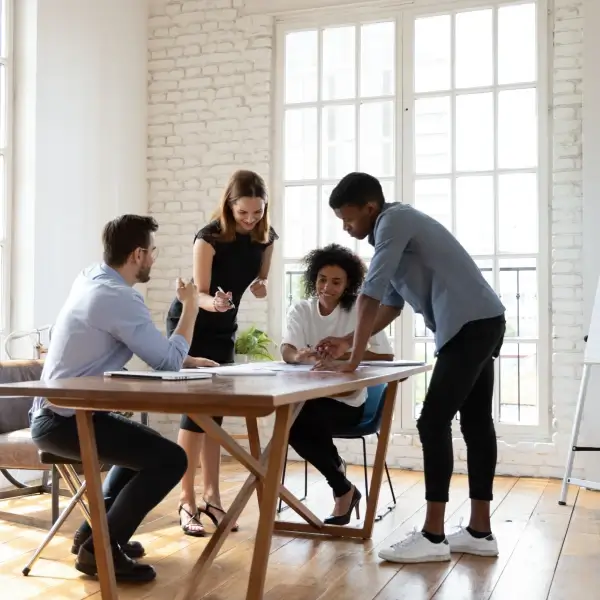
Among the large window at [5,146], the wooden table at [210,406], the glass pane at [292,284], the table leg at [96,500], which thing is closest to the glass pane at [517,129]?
the glass pane at [292,284]

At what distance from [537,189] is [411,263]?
249cm

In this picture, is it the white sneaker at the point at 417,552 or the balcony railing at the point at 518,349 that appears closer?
the white sneaker at the point at 417,552

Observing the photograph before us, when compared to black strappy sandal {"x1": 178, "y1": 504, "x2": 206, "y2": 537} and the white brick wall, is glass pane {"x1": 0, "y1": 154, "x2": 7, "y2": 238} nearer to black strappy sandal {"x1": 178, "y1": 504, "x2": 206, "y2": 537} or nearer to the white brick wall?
the white brick wall

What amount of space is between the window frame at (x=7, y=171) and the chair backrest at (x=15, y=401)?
72 cm

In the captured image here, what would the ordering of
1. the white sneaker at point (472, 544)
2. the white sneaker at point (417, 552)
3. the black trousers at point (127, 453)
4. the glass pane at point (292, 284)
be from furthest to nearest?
the glass pane at point (292, 284) → the white sneaker at point (472, 544) → the white sneaker at point (417, 552) → the black trousers at point (127, 453)

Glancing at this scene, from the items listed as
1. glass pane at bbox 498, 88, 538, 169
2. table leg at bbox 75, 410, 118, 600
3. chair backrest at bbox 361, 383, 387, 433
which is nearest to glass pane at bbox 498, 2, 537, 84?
glass pane at bbox 498, 88, 538, 169

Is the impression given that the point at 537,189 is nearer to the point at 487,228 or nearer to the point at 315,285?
Result: the point at 487,228

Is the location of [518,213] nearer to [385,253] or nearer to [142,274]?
[385,253]

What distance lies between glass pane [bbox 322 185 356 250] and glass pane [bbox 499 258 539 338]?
1.08 meters

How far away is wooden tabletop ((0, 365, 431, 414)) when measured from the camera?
7.32 ft

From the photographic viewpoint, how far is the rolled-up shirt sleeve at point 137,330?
2.89 m

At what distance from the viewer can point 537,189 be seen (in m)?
5.45

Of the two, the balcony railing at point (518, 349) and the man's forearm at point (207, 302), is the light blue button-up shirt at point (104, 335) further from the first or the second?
the balcony railing at point (518, 349)

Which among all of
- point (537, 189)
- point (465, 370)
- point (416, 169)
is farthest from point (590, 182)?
point (465, 370)
